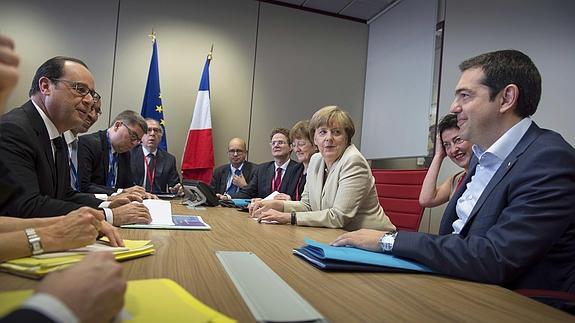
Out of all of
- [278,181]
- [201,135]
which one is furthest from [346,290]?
[201,135]

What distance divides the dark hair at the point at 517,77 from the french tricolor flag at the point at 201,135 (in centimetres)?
396

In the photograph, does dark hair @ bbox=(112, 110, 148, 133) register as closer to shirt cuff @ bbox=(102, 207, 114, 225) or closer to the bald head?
the bald head

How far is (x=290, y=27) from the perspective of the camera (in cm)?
550

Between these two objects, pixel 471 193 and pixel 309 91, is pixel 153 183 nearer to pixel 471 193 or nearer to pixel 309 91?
pixel 309 91

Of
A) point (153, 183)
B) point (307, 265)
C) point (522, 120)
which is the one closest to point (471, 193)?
point (522, 120)

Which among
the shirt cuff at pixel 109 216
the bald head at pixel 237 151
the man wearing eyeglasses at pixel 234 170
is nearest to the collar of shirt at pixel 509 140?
the shirt cuff at pixel 109 216

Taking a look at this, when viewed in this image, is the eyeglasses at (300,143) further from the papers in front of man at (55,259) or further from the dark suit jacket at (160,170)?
the papers in front of man at (55,259)

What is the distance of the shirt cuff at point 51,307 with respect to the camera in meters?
0.43

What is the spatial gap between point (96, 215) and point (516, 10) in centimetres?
399

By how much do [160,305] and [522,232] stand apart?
0.97m

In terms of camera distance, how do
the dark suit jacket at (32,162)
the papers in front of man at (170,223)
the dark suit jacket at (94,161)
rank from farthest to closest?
the dark suit jacket at (94,161) → the papers in front of man at (170,223) → the dark suit jacket at (32,162)

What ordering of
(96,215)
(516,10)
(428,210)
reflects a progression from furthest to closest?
1. (428,210)
2. (516,10)
3. (96,215)

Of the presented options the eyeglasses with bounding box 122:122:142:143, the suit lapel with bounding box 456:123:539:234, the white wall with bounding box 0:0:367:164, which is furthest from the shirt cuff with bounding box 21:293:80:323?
the white wall with bounding box 0:0:367:164

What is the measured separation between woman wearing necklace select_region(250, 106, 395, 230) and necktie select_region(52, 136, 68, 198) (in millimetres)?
915
